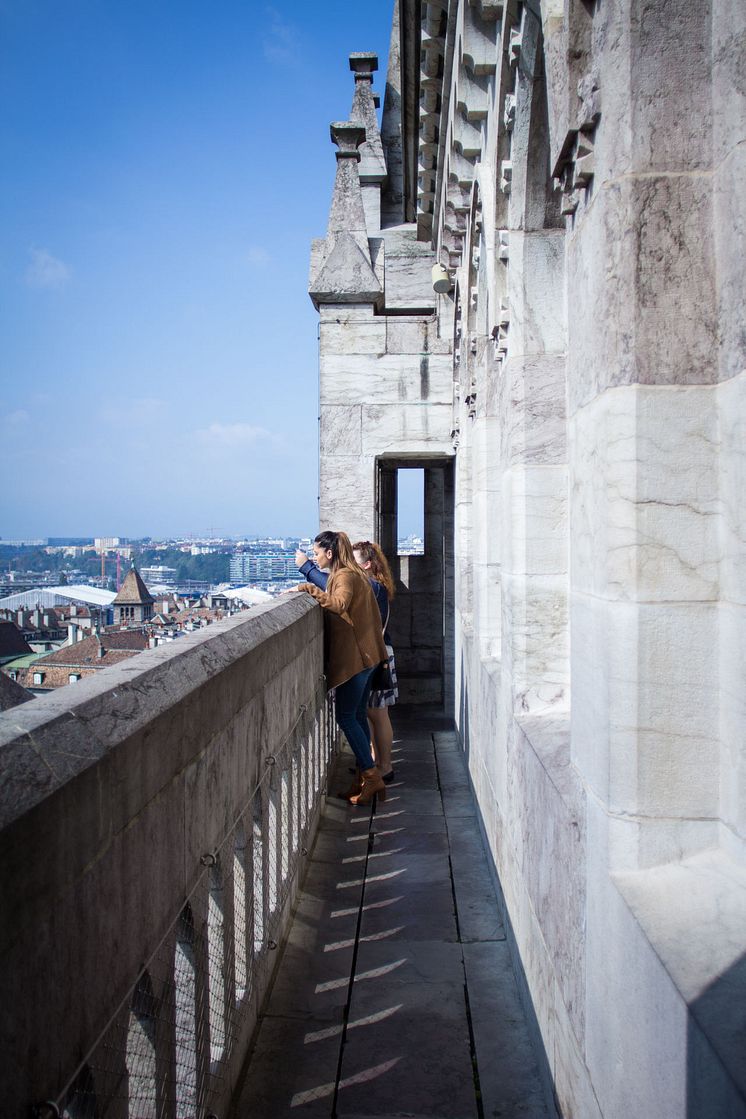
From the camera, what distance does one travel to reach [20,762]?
3.90ft

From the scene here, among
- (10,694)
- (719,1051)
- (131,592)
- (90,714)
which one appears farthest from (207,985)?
(131,592)

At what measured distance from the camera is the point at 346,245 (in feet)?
24.9

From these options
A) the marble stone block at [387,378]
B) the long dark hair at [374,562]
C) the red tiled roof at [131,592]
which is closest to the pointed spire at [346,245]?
the marble stone block at [387,378]

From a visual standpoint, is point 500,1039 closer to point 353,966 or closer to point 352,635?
point 353,966

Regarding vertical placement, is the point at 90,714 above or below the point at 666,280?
below

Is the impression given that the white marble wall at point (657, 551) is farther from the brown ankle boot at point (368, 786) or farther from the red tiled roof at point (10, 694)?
the brown ankle boot at point (368, 786)

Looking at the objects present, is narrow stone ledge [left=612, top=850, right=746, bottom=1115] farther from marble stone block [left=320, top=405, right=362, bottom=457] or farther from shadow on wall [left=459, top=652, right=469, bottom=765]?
marble stone block [left=320, top=405, right=362, bottom=457]

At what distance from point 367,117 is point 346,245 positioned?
4.83ft

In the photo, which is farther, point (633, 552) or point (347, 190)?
point (347, 190)

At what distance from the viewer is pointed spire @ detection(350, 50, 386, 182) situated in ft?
26.0

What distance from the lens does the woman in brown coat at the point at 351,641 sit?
488 centimetres

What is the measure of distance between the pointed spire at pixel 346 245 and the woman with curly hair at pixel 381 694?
2.75m

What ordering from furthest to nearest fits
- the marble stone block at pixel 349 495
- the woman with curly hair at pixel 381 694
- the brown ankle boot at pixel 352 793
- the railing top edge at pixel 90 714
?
1. the marble stone block at pixel 349 495
2. the woman with curly hair at pixel 381 694
3. the brown ankle boot at pixel 352 793
4. the railing top edge at pixel 90 714

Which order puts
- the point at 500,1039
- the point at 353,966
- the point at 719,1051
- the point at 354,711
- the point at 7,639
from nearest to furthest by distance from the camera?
1. the point at 719,1051
2. the point at 500,1039
3. the point at 353,966
4. the point at 7,639
5. the point at 354,711
